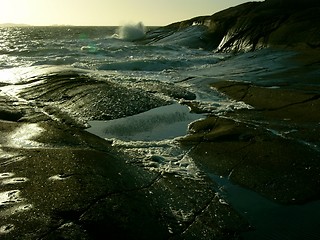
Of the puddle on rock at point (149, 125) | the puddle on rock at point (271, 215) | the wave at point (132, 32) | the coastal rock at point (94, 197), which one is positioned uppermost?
the coastal rock at point (94, 197)

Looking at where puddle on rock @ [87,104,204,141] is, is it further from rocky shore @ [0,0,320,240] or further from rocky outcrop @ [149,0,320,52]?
rocky outcrop @ [149,0,320,52]

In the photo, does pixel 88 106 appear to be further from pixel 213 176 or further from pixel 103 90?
pixel 213 176

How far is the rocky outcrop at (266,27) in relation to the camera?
18.7 metres

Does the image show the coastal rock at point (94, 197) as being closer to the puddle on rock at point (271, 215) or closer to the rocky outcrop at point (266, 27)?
the puddle on rock at point (271, 215)

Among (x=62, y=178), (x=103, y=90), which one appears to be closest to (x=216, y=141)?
(x=62, y=178)

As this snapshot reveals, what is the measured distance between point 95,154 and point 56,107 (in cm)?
433

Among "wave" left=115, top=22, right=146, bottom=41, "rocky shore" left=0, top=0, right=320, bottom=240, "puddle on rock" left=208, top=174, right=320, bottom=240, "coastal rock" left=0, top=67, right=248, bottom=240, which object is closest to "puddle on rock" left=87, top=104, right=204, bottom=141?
"rocky shore" left=0, top=0, right=320, bottom=240

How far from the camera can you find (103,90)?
31.6 ft

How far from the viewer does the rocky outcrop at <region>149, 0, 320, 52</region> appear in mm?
18656

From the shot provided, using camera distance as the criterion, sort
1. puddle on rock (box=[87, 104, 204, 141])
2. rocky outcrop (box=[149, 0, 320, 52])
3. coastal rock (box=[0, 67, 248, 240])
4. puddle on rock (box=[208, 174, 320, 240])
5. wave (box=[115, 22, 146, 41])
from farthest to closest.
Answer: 1. wave (box=[115, 22, 146, 41])
2. rocky outcrop (box=[149, 0, 320, 52])
3. puddle on rock (box=[87, 104, 204, 141])
4. puddle on rock (box=[208, 174, 320, 240])
5. coastal rock (box=[0, 67, 248, 240])

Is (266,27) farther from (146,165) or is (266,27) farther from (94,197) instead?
(94,197)

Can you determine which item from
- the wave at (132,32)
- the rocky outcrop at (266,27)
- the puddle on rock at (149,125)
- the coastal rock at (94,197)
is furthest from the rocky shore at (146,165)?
the wave at (132,32)

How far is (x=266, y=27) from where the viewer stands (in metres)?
21.5

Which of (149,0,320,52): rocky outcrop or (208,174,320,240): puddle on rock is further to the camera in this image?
(149,0,320,52): rocky outcrop
